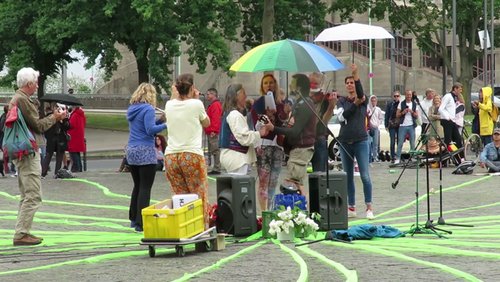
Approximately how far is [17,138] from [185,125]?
1.88 meters

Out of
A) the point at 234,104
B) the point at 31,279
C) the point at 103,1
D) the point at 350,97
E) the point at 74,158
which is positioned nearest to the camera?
the point at 31,279

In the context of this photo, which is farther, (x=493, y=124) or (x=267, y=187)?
(x=493, y=124)

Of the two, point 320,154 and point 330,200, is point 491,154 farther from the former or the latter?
point 330,200

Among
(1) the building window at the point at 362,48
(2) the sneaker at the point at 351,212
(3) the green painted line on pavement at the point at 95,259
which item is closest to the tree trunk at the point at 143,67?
(1) the building window at the point at 362,48

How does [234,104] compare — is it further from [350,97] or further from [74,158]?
[74,158]

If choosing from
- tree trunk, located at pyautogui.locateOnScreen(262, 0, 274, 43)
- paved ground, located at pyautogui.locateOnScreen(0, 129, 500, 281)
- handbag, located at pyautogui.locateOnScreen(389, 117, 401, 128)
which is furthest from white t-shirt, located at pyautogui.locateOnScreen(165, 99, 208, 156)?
tree trunk, located at pyautogui.locateOnScreen(262, 0, 274, 43)

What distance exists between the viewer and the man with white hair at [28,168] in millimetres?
13336

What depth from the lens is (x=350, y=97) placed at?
1576 cm

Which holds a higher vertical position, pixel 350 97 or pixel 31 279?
pixel 350 97

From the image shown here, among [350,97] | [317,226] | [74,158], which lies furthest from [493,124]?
[317,226]

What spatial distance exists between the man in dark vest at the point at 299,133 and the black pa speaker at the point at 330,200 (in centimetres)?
73

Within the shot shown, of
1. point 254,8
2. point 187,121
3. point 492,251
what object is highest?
point 254,8

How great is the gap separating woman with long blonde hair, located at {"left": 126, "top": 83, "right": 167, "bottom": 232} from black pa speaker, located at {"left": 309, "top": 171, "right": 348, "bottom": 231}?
196 centimetres

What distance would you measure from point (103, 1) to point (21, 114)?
30.8 meters
